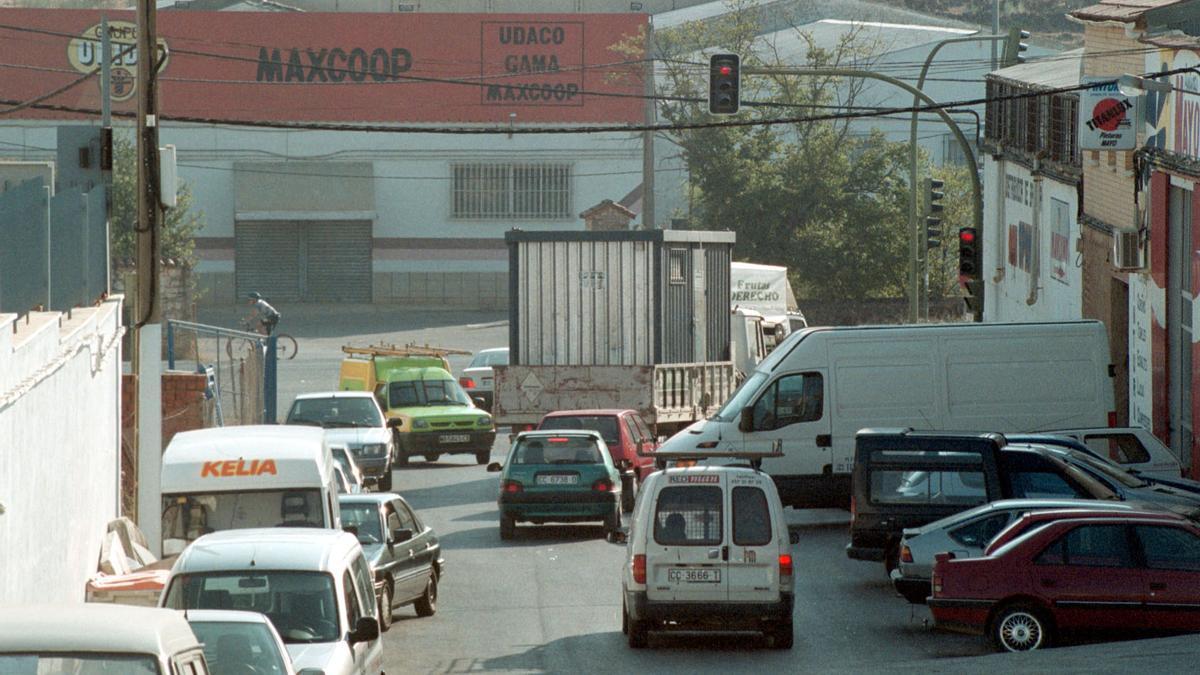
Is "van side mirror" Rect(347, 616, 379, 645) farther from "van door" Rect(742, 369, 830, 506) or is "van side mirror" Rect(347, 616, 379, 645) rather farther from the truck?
the truck

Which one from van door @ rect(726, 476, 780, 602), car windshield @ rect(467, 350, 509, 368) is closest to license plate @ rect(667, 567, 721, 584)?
Answer: van door @ rect(726, 476, 780, 602)

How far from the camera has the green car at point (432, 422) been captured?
110ft

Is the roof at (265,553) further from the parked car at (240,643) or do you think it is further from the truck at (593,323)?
the truck at (593,323)

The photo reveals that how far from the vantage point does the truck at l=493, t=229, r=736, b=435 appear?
32.0m

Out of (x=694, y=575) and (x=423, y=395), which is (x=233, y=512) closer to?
(x=694, y=575)

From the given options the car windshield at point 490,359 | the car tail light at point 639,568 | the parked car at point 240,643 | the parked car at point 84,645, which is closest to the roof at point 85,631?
the parked car at point 84,645

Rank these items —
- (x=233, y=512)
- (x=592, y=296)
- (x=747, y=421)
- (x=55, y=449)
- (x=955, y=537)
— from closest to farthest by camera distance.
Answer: (x=55, y=449)
(x=233, y=512)
(x=955, y=537)
(x=747, y=421)
(x=592, y=296)

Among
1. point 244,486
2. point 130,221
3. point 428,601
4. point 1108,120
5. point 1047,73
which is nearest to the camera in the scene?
point 244,486

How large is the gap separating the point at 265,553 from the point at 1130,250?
19.3 m

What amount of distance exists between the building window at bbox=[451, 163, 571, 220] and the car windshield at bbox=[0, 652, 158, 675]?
61.2 metres

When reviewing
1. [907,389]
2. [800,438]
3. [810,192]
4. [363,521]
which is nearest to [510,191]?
[810,192]

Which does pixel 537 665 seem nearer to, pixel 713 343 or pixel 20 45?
pixel 713 343

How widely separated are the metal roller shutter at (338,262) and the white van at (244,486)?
50.8 m

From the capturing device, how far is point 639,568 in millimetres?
15789
